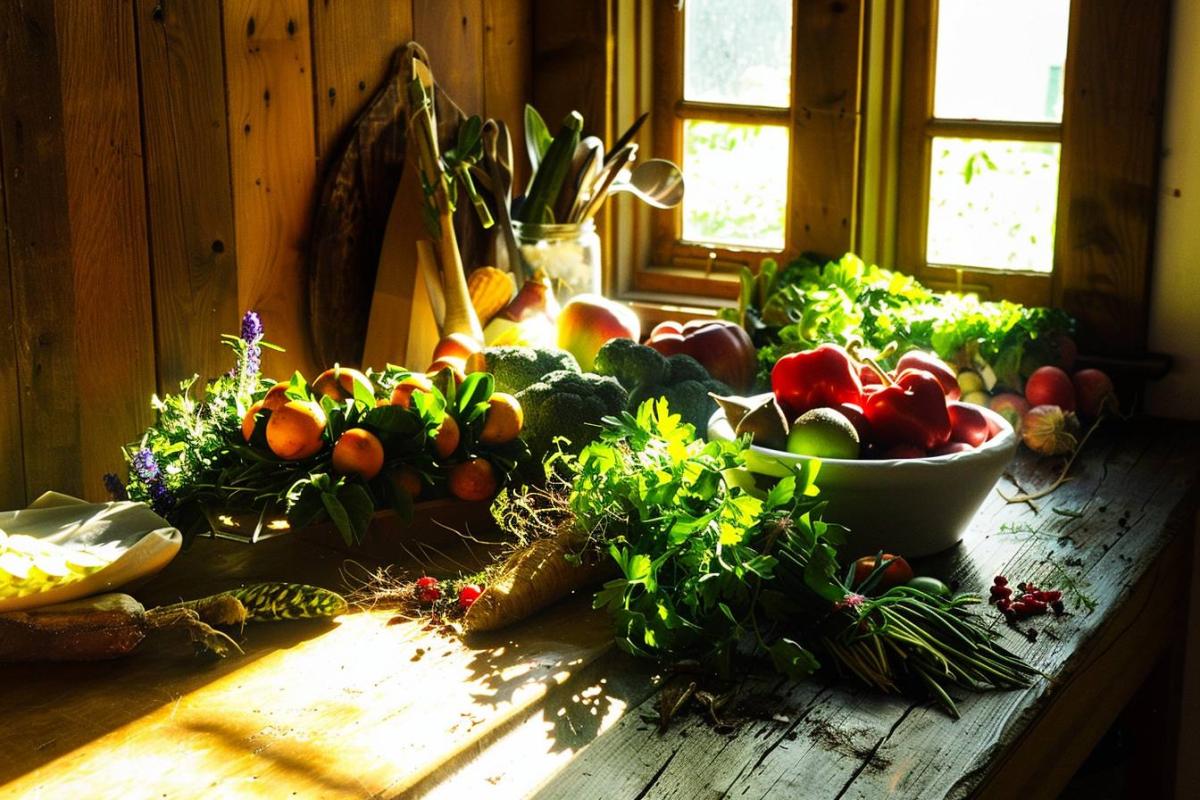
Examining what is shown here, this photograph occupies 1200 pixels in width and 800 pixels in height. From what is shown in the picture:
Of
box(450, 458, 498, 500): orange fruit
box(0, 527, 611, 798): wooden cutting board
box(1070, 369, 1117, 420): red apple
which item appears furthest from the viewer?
box(1070, 369, 1117, 420): red apple

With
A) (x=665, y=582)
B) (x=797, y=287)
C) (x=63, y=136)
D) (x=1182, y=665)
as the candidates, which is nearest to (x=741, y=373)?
(x=797, y=287)

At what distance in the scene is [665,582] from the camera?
131 cm

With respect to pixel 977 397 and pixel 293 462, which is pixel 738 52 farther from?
pixel 293 462

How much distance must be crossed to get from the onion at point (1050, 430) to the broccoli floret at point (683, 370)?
500 mm

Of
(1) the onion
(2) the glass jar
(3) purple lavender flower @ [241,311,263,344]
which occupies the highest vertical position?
(2) the glass jar

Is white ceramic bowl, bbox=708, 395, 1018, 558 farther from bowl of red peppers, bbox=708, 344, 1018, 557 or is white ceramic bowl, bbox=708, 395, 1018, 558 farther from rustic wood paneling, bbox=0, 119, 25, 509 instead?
rustic wood paneling, bbox=0, 119, 25, 509

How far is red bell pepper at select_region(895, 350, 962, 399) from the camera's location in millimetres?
1634

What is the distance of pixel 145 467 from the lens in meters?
1.42

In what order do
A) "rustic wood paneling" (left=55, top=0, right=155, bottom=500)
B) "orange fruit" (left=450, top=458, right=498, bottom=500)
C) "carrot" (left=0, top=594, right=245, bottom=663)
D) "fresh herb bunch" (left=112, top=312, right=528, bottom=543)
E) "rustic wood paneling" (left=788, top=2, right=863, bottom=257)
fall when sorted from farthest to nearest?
"rustic wood paneling" (left=788, top=2, right=863, bottom=257) → "rustic wood paneling" (left=55, top=0, right=155, bottom=500) → "orange fruit" (left=450, top=458, right=498, bottom=500) → "fresh herb bunch" (left=112, top=312, right=528, bottom=543) → "carrot" (left=0, top=594, right=245, bottom=663)

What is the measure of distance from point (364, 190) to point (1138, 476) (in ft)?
3.97

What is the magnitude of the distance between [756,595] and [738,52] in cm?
137

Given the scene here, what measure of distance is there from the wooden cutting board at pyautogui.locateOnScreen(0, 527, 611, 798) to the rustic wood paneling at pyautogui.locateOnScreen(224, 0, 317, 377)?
65 centimetres

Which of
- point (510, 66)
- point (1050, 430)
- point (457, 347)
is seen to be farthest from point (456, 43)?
point (1050, 430)

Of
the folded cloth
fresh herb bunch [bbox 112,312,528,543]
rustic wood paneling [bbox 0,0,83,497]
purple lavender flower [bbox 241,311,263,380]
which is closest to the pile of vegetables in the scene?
fresh herb bunch [bbox 112,312,528,543]
